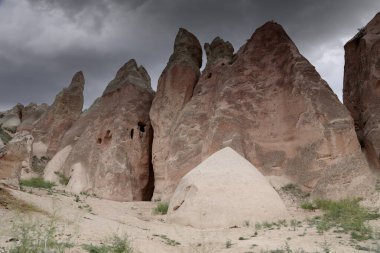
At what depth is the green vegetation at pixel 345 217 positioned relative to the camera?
27.4 ft

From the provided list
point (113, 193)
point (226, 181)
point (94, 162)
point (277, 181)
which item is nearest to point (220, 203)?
point (226, 181)

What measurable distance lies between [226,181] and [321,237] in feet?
12.1

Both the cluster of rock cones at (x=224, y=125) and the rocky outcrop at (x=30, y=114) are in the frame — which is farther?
the rocky outcrop at (x=30, y=114)

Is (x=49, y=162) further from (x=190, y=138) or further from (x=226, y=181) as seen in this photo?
(x=226, y=181)

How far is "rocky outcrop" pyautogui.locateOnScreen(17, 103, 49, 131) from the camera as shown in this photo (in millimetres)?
30653

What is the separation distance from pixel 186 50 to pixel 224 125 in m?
7.85

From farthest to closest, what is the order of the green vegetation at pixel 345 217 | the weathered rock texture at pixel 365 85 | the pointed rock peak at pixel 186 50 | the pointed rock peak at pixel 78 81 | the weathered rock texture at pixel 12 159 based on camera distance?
the pointed rock peak at pixel 78 81 → the pointed rock peak at pixel 186 50 → the weathered rock texture at pixel 365 85 → the weathered rock texture at pixel 12 159 → the green vegetation at pixel 345 217

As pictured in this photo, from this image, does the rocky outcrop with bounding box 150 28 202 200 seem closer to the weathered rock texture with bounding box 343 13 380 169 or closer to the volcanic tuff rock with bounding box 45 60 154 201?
the volcanic tuff rock with bounding box 45 60 154 201

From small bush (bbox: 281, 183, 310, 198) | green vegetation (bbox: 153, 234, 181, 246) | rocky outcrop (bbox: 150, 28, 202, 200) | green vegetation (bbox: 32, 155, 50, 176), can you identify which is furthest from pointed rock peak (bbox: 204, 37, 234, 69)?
green vegetation (bbox: 153, 234, 181, 246)

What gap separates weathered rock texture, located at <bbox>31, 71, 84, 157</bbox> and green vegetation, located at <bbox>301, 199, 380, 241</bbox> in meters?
19.0

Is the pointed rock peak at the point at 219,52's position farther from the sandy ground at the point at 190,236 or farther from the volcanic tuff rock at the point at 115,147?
the sandy ground at the point at 190,236

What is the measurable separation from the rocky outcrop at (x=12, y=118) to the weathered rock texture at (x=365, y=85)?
86.0ft

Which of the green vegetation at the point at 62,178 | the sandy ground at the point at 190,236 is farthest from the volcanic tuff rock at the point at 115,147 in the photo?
the sandy ground at the point at 190,236

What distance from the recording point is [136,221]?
459 inches
